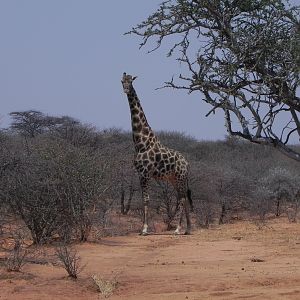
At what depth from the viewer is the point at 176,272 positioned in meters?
8.00

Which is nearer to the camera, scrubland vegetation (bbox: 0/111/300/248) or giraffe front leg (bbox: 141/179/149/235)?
scrubland vegetation (bbox: 0/111/300/248)

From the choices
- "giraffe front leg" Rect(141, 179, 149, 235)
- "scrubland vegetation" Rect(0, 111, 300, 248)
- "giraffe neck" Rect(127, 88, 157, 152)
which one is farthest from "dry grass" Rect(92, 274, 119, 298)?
"giraffe neck" Rect(127, 88, 157, 152)

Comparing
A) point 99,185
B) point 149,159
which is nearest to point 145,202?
point 149,159

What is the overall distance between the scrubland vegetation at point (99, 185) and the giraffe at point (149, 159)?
0.76 metres

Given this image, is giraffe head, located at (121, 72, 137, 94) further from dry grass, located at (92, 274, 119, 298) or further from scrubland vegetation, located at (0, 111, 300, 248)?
dry grass, located at (92, 274, 119, 298)

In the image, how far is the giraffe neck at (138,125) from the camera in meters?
14.4

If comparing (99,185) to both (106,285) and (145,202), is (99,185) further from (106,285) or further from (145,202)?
(106,285)

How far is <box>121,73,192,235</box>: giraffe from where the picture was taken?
1414cm

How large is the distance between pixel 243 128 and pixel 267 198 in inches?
628

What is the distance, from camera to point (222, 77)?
651 centimetres

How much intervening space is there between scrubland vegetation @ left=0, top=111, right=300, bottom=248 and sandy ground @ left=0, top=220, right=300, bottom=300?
85cm

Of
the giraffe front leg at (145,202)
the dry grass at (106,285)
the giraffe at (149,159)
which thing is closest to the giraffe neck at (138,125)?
the giraffe at (149,159)

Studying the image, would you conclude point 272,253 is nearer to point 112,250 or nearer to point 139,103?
point 112,250

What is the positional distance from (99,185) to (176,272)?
4694mm
